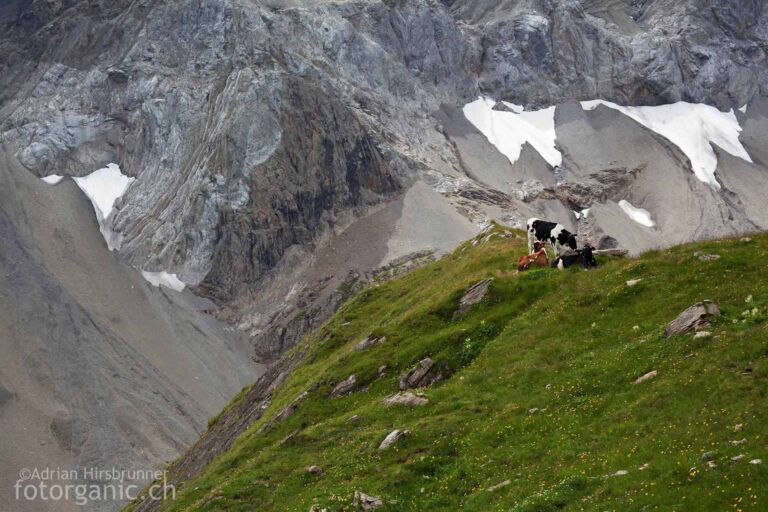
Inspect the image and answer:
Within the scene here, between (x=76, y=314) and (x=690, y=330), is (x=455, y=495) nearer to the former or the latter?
(x=690, y=330)

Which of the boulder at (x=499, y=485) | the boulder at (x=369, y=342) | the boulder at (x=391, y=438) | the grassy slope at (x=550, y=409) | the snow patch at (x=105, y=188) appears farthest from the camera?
the snow patch at (x=105, y=188)

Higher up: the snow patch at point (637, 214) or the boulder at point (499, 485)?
the boulder at point (499, 485)

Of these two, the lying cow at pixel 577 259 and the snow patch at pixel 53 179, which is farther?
the snow patch at pixel 53 179

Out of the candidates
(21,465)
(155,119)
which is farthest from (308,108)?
(21,465)

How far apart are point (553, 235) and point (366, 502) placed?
63.7 feet

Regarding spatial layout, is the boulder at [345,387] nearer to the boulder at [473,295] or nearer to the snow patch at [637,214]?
the boulder at [473,295]

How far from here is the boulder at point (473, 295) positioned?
40906 millimetres

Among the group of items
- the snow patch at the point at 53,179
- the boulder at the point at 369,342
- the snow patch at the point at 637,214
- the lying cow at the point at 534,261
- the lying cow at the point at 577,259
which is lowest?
the snow patch at the point at 637,214

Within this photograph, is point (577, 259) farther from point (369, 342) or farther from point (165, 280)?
point (165, 280)

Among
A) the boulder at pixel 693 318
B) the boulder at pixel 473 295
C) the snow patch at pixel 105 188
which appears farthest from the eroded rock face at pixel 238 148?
the boulder at pixel 693 318

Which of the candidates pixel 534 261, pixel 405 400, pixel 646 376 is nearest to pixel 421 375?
pixel 405 400

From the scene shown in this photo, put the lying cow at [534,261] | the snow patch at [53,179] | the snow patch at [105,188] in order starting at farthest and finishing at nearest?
the snow patch at [53,179] → the snow patch at [105,188] → the lying cow at [534,261]

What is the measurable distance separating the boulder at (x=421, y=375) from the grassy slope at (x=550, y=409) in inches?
22.9

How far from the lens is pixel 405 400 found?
34688 mm
